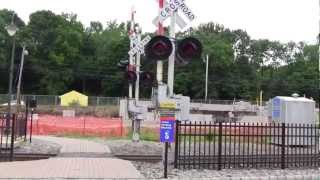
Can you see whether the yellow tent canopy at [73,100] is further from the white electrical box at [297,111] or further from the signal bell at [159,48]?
the signal bell at [159,48]

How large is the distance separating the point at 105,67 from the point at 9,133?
108640 millimetres

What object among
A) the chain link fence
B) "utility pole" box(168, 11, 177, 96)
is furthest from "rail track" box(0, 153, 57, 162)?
the chain link fence

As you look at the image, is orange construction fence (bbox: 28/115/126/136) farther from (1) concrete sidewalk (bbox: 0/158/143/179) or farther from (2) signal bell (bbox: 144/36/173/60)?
(2) signal bell (bbox: 144/36/173/60)

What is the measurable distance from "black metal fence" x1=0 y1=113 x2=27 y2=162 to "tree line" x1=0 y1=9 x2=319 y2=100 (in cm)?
9362

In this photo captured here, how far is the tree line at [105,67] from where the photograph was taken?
12544 cm

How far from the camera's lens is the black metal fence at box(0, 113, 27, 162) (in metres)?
19.2

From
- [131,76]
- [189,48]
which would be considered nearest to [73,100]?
[131,76]

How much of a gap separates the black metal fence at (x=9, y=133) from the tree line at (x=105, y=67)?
307 ft

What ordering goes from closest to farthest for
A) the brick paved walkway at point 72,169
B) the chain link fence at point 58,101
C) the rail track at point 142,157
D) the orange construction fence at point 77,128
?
the brick paved walkway at point 72,169 < the rail track at point 142,157 < the orange construction fence at point 77,128 < the chain link fence at point 58,101

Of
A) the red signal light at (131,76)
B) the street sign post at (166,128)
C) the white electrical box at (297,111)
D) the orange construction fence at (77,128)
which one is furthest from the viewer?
the orange construction fence at (77,128)

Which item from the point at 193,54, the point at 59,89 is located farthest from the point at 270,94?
the point at 193,54

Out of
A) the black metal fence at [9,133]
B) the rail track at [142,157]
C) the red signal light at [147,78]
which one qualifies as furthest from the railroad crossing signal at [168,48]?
the red signal light at [147,78]

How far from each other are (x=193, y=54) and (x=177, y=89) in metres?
110

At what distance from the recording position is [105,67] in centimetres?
13200
